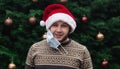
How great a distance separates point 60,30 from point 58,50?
7.6 inches

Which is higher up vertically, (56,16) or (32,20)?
(32,20)

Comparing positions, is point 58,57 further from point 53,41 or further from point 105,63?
point 105,63

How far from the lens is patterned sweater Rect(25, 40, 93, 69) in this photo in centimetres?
374

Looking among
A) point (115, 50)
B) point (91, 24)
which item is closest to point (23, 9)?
point (91, 24)

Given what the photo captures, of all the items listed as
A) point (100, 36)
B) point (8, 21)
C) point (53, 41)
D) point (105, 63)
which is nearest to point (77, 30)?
point (100, 36)

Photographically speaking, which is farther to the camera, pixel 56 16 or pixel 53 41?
pixel 56 16

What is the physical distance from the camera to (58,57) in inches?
147

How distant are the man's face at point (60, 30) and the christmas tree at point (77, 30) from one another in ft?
4.45

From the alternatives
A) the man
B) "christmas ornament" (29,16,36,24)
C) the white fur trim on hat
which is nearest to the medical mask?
the man

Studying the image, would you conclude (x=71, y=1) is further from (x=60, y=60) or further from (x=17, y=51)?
(x=60, y=60)

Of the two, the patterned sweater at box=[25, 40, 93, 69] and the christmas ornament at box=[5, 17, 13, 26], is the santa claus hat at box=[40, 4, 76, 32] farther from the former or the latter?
the christmas ornament at box=[5, 17, 13, 26]

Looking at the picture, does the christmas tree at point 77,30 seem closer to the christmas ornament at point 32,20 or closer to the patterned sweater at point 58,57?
the christmas ornament at point 32,20

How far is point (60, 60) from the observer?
3.74 metres

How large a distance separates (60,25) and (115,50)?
1.88 metres
